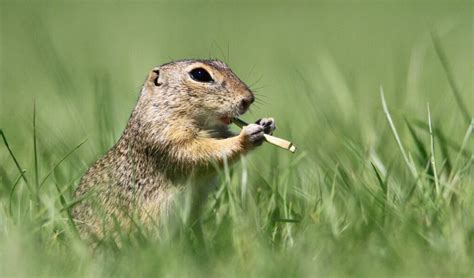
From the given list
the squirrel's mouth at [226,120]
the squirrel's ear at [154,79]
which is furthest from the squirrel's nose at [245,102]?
the squirrel's ear at [154,79]

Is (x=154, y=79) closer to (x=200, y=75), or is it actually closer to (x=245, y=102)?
(x=200, y=75)

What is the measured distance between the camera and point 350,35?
13.1m

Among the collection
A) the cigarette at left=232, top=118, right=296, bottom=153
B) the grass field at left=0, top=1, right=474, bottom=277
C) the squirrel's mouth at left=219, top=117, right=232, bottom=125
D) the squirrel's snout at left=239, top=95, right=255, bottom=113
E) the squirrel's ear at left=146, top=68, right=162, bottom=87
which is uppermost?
the squirrel's ear at left=146, top=68, right=162, bottom=87

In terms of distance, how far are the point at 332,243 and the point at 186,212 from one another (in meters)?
0.78

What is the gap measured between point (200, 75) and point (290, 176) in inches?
28.3

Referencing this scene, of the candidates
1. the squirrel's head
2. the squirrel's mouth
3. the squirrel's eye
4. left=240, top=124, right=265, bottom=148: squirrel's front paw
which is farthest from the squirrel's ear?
left=240, top=124, right=265, bottom=148: squirrel's front paw

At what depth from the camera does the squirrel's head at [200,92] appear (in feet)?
16.6

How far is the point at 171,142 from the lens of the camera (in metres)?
5.04

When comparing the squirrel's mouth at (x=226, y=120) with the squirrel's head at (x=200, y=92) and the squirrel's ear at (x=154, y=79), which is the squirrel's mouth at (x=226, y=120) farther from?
the squirrel's ear at (x=154, y=79)

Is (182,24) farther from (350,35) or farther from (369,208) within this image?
(369,208)

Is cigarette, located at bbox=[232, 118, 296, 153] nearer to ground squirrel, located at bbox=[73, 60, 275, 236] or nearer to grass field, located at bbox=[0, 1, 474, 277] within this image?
ground squirrel, located at bbox=[73, 60, 275, 236]

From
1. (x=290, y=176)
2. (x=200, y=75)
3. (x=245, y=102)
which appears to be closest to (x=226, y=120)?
(x=245, y=102)

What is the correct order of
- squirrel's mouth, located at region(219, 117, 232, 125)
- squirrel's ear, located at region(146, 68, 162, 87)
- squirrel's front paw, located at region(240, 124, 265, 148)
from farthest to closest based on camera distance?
squirrel's ear, located at region(146, 68, 162, 87)
squirrel's mouth, located at region(219, 117, 232, 125)
squirrel's front paw, located at region(240, 124, 265, 148)

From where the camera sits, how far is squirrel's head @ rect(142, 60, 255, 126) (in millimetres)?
5059
